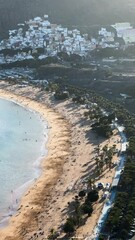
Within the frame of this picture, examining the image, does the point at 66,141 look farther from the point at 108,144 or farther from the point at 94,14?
the point at 94,14

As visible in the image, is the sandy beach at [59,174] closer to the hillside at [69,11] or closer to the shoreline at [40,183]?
the shoreline at [40,183]

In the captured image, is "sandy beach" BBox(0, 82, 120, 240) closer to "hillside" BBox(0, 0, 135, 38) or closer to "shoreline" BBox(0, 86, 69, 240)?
"shoreline" BBox(0, 86, 69, 240)

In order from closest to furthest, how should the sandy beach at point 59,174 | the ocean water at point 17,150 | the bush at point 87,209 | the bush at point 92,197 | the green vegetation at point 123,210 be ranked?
1. the green vegetation at point 123,210
2. the bush at point 87,209
3. the sandy beach at point 59,174
4. the bush at point 92,197
5. the ocean water at point 17,150

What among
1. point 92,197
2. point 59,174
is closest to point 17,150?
point 59,174

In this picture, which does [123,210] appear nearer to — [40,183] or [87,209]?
[87,209]

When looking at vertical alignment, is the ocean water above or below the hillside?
below

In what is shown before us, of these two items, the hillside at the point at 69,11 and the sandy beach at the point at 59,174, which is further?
the hillside at the point at 69,11

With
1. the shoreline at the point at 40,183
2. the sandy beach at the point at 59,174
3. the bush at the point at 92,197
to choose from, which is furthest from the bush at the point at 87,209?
the shoreline at the point at 40,183

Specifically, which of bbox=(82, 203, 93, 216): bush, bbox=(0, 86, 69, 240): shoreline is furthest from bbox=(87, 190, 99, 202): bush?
bbox=(0, 86, 69, 240): shoreline
